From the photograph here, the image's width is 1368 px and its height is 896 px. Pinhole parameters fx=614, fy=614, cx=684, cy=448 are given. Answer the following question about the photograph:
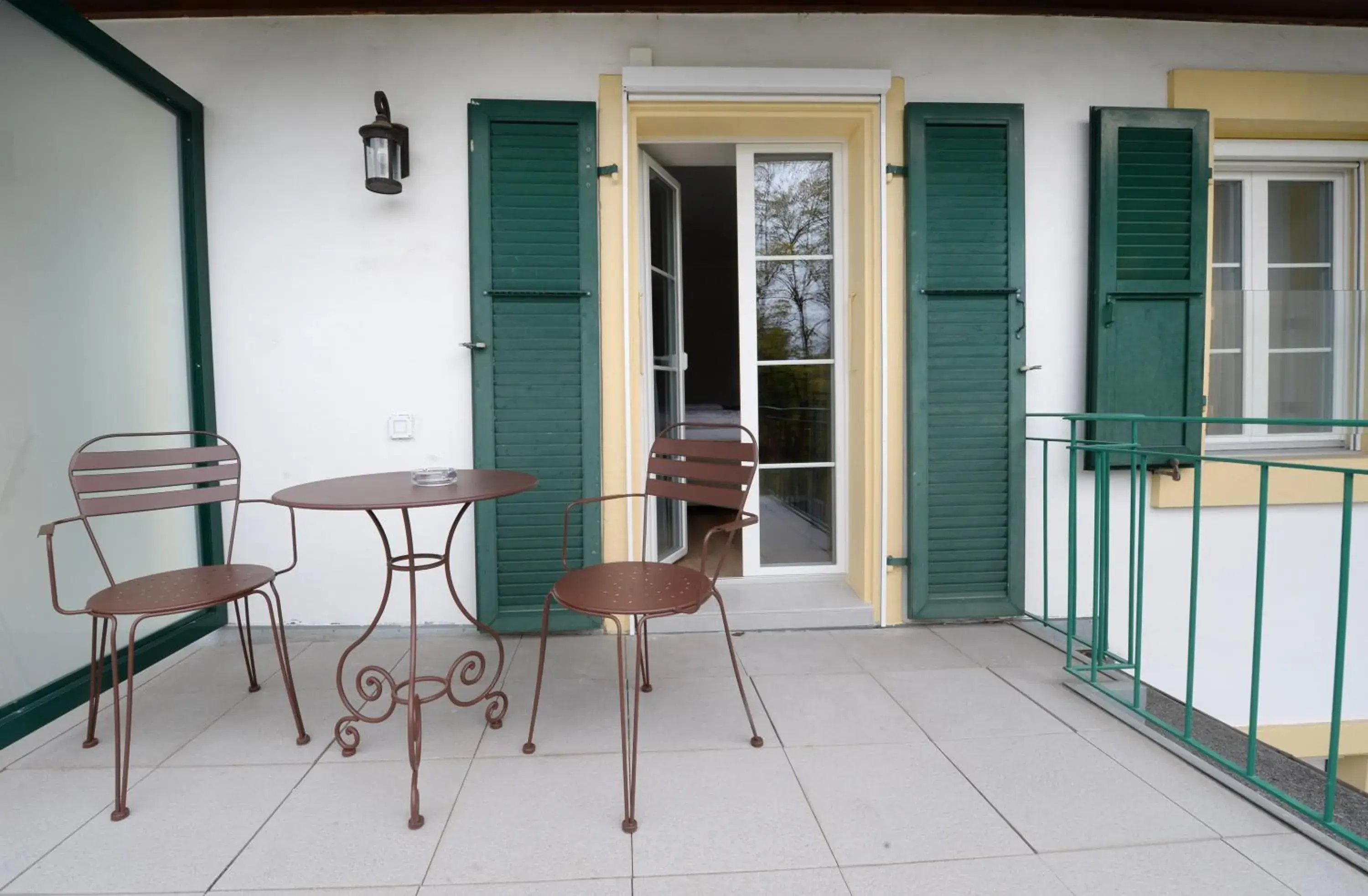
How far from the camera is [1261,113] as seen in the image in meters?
2.89

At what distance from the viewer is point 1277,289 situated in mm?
3143

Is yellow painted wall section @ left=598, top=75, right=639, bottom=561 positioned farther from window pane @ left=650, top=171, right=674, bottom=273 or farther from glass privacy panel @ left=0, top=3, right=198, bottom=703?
glass privacy panel @ left=0, top=3, right=198, bottom=703

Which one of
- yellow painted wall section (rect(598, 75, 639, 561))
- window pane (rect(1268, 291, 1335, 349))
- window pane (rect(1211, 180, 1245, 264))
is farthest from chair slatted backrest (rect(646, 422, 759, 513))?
window pane (rect(1268, 291, 1335, 349))

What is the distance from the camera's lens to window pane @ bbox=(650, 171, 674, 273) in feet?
10.3

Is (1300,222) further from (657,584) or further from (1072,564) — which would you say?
(657,584)

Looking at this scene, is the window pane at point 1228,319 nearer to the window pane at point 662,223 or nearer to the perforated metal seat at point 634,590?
the window pane at point 662,223

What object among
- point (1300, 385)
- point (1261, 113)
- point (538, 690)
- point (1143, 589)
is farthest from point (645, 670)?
point (1261, 113)

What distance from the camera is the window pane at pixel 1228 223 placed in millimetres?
3141

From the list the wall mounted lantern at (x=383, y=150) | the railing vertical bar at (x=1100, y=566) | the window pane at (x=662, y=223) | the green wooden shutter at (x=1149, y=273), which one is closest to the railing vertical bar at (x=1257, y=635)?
the railing vertical bar at (x=1100, y=566)

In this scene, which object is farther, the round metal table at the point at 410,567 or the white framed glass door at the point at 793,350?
the white framed glass door at the point at 793,350

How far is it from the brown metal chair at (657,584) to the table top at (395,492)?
0.23 meters

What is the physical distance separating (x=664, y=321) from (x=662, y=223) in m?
0.51

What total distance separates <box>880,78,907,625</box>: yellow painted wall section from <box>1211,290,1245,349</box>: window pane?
66.6 inches

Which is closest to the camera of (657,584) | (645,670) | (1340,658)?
(1340,658)
